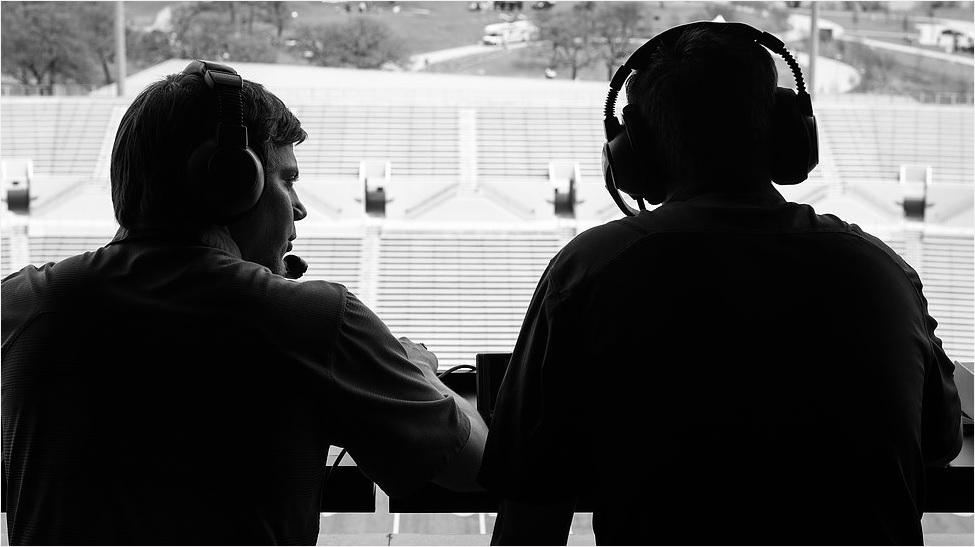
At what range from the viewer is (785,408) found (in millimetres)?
610

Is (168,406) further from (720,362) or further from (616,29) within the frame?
(616,29)

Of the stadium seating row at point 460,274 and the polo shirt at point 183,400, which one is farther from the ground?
the polo shirt at point 183,400

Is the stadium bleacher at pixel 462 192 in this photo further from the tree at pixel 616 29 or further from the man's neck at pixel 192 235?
the man's neck at pixel 192 235

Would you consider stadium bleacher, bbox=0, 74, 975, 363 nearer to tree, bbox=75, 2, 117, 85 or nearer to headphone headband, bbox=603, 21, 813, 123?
tree, bbox=75, 2, 117, 85

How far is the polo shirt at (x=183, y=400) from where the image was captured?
65 cm

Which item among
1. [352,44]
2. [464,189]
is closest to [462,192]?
[464,189]

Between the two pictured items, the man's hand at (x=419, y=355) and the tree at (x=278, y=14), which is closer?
the man's hand at (x=419, y=355)

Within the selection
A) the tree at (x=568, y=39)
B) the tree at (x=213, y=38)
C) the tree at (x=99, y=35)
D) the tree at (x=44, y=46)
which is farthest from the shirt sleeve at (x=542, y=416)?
the tree at (x=99, y=35)

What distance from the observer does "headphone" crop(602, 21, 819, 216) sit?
68cm

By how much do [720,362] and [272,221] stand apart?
37cm

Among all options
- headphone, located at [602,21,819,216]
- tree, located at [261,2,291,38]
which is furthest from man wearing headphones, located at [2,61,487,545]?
tree, located at [261,2,291,38]

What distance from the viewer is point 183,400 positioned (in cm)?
66

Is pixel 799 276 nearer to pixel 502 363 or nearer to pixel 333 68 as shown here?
pixel 502 363

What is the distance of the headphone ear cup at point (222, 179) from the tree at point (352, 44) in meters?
14.0
